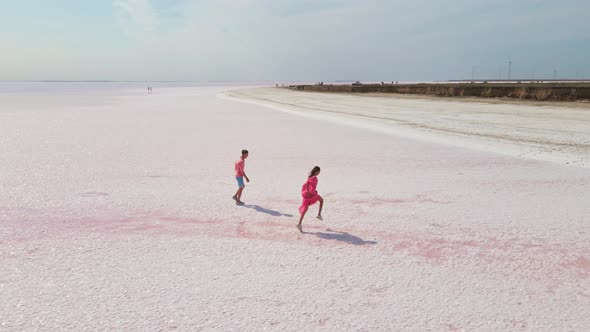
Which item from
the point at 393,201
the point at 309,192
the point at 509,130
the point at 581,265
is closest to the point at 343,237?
the point at 309,192

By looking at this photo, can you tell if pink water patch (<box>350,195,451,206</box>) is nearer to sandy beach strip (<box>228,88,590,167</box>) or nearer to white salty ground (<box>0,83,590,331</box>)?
white salty ground (<box>0,83,590,331</box>)

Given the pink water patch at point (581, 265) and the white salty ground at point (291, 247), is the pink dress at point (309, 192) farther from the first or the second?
the pink water patch at point (581, 265)

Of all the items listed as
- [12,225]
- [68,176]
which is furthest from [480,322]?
[68,176]

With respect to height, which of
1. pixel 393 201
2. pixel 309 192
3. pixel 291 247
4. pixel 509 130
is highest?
pixel 509 130

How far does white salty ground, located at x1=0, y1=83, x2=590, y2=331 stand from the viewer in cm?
392

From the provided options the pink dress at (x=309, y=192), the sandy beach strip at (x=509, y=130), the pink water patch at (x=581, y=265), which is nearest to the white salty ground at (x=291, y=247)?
the pink water patch at (x=581, y=265)

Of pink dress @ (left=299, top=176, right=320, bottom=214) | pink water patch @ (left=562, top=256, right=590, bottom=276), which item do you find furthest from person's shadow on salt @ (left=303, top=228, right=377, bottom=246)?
pink water patch @ (left=562, top=256, right=590, bottom=276)

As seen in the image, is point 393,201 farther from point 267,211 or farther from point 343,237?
point 267,211

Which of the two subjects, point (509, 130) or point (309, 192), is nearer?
point (309, 192)

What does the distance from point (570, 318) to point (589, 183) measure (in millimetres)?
6722

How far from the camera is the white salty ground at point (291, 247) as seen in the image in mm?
3916

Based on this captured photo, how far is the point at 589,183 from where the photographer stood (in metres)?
9.01

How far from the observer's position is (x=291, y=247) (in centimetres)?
552

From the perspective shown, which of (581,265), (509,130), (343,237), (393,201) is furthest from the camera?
(509,130)
